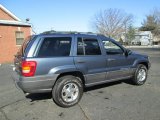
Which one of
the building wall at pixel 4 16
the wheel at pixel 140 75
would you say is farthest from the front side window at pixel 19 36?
the wheel at pixel 140 75

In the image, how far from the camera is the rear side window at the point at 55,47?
578 centimetres

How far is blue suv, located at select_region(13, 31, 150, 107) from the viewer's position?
221 inches

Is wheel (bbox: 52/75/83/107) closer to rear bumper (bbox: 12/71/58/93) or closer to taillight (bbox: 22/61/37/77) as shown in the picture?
rear bumper (bbox: 12/71/58/93)

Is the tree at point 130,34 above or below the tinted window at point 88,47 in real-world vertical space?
above

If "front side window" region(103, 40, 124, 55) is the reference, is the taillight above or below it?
below

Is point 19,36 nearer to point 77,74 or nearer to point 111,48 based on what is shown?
point 111,48

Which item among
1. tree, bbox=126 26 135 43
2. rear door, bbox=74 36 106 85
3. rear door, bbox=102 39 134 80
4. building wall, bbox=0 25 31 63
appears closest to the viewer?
rear door, bbox=74 36 106 85

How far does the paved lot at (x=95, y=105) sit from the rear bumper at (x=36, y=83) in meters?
0.52

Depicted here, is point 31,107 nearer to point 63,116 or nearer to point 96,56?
point 63,116

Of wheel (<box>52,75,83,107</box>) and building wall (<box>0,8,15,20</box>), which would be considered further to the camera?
building wall (<box>0,8,15,20</box>)

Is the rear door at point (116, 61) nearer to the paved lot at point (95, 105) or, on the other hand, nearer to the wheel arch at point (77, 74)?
the paved lot at point (95, 105)

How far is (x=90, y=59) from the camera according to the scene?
6457 millimetres

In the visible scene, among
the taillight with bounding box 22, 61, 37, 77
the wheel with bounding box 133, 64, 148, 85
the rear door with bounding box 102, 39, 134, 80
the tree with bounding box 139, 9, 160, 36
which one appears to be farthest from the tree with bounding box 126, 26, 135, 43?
the taillight with bounding box 22, 61, 37, 77

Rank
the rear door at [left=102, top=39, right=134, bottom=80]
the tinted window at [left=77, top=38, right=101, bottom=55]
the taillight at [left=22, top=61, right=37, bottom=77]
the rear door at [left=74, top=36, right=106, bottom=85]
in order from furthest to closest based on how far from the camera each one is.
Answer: the rear door at [left=102, top=39, right=134, bottom=80] < the tinted window at [left=77, top=38, right=101, bottom=55] < the rear door at [left=74, top=36, right=106, bottom=85] < the taillight at [left=22, top=61, right=37, bottom=77]
